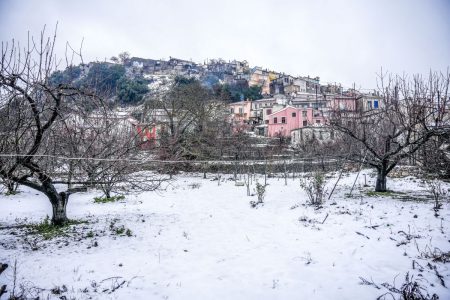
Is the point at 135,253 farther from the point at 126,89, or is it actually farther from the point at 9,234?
the point at 126,89

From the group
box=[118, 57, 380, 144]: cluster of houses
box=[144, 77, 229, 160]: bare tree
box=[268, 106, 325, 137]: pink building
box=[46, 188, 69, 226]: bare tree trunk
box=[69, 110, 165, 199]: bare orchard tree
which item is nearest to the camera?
box=[69, 110, 165, 199]: bare orchard tree

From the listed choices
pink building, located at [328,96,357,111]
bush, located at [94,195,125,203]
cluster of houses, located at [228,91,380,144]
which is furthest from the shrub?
cluster of houses, located at [228,91,380,144]

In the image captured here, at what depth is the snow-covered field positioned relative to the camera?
418 cm

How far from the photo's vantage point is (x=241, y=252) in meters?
5.73

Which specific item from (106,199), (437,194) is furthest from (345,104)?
(106,199)

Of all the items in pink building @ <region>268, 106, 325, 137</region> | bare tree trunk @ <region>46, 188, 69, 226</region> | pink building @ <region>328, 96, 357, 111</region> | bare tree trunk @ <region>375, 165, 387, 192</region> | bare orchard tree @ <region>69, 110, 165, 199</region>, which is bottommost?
Result: bare tree trunk @ <region>46, 188, 69, 226</region>

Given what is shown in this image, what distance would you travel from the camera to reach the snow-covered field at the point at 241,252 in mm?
4184

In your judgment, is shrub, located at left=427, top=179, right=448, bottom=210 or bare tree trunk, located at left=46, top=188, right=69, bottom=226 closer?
bare tree trunk, located at left=46, top=188, right=69, bottom=226

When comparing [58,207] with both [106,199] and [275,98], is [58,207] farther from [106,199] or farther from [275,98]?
[275,98]

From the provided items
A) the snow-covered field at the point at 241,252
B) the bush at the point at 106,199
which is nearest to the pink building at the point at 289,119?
the bush at the point at 106,199

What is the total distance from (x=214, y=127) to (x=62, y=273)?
20.3 m

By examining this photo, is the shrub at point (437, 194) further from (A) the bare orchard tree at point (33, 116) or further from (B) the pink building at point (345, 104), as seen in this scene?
(A) the bare orchard tree at point (33, 116)

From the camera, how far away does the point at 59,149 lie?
7.29 meters

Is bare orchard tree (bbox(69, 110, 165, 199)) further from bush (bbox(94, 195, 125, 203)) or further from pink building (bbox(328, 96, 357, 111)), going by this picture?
pink building (bbox(328, 96, 357, 111))
